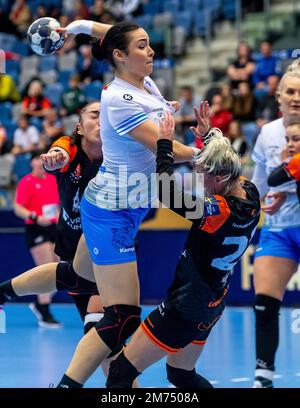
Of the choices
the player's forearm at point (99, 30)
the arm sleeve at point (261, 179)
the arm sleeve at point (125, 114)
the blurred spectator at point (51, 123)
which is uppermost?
the player's forearm at point (99, 30)

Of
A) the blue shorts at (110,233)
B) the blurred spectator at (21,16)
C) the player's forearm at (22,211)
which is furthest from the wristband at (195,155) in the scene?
the blurred spectator at (21,16)

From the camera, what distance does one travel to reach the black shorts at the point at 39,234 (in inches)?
410

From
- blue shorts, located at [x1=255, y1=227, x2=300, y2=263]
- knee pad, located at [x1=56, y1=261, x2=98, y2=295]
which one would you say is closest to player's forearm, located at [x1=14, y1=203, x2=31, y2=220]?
knee pad, located at [x1=56, y1=261, x2=98, y2=295]

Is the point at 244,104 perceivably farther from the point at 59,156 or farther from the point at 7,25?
the point at 59,156

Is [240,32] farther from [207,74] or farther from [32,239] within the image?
[32,239]

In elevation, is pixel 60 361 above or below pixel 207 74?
below

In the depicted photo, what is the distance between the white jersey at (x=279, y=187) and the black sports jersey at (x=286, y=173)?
11.6 inches

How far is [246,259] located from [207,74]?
6642 mm

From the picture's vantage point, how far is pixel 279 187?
659 centimetres

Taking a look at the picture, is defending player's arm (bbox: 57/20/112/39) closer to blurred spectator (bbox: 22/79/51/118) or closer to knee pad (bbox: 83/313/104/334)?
knee pad (bbox: 83/313/104/334)

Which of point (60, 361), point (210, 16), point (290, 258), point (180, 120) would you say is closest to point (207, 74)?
point (210, 16)

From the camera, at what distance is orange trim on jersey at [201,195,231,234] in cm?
500

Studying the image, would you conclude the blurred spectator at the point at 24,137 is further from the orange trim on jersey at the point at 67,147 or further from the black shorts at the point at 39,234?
the orange trim on jersey at the point at 67,147
